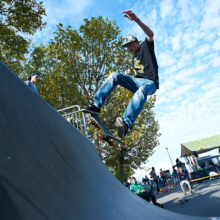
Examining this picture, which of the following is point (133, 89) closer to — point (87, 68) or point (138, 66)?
point (138, 66)

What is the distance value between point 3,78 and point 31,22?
29.6ft

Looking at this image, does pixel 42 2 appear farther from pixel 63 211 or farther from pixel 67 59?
pixel 63 211

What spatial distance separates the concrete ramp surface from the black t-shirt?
6.26 ft

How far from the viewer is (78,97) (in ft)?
35.2

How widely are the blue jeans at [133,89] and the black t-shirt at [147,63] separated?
0.29 ft

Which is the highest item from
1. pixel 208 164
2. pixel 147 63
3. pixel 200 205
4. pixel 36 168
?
pixel 147 63

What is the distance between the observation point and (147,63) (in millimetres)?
2949

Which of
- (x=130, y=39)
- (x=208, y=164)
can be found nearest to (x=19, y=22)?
(x=130, y=39)

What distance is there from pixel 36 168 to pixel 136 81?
235 cm

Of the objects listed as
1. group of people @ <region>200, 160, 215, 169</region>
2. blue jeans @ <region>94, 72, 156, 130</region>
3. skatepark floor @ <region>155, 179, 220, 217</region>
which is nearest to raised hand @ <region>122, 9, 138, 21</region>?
blue jeans @ <region>94, 72, 156, 130</region>

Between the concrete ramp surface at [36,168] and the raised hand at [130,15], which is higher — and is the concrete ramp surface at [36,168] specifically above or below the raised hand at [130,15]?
below

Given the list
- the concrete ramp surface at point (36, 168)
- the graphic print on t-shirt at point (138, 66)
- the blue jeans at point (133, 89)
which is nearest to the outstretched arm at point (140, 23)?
the graphic print on t-shirt at point (138, 66)

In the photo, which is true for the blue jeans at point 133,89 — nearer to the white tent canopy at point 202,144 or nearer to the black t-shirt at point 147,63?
the black t-shirt at point 147,63

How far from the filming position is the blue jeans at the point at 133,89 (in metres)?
2.71
